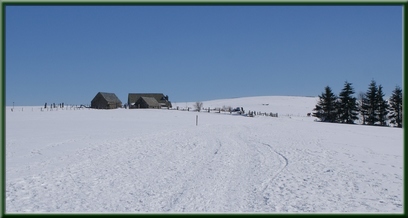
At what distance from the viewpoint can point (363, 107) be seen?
52906 millimetres

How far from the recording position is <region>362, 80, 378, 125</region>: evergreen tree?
169 ft

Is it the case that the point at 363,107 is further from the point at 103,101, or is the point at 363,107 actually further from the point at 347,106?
the point at 103,101

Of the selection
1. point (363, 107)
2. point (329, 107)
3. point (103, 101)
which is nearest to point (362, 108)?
point (363, 107)

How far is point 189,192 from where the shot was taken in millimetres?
8141

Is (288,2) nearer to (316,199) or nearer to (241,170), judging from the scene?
(316,199)

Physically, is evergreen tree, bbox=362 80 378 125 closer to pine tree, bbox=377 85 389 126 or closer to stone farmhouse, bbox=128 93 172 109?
pine tree, bbox=377 85 389 126

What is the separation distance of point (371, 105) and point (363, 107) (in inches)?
53.6

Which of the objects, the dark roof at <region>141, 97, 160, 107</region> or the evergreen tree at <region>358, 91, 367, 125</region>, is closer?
the evergreen tree at <region>358, 91, 367, 125</region>

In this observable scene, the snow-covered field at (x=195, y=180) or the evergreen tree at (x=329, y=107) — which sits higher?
the evergreen tree at (x=329, y=107)

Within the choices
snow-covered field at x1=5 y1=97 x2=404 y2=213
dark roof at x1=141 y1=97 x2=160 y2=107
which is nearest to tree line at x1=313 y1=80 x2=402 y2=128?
snow-covered field at x1=5 y1=97 x2=404 y2=213

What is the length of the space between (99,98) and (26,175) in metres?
60.8

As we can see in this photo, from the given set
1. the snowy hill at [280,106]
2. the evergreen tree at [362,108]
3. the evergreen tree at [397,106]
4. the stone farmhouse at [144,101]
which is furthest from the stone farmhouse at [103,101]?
the evergreen tree at [397,106]

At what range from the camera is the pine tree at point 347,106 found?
57.0 m

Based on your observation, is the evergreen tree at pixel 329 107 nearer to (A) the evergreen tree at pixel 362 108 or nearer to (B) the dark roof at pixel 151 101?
(A) the evergreen tree at pixel 362 108
